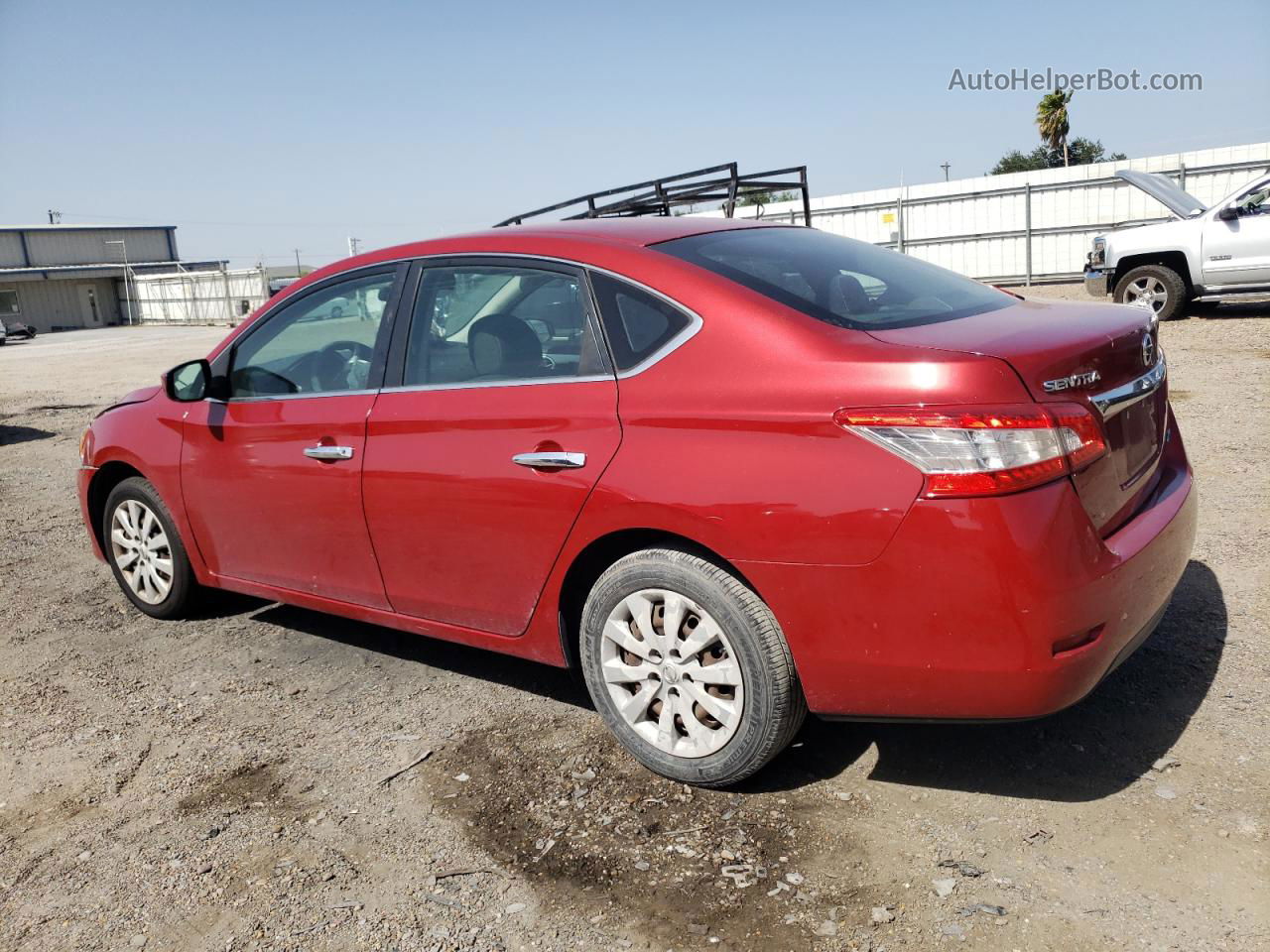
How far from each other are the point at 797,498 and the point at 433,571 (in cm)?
147

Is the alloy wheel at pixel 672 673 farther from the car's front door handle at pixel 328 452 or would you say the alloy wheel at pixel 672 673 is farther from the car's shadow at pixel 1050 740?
the car's front door handle at pixel 328 452

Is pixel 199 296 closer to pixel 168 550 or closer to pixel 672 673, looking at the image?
pixel 168 550

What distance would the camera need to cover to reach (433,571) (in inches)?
146

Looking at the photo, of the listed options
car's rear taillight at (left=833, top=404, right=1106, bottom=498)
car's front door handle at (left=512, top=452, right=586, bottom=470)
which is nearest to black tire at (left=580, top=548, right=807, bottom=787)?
car's front door handle at (left=512, top=452, right=586, bottom=470)

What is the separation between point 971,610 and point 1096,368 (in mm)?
773

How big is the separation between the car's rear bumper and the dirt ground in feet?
1.38

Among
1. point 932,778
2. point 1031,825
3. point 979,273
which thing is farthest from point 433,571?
point 979,273

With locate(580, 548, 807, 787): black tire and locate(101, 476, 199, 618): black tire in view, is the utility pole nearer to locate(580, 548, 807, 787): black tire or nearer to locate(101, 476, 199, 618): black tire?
locate(101, 476, 199, 618): black tire

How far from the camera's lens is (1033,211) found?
22.2m

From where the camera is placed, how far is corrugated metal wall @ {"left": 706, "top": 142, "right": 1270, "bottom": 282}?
20297 mm

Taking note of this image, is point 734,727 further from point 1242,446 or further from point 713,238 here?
point 1242,446

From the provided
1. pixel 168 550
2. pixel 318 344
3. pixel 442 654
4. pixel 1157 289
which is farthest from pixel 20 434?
pixel 1157 289

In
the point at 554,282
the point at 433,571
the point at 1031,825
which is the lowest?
the point at 1031,825

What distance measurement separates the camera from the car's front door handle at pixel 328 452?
3.86 m
